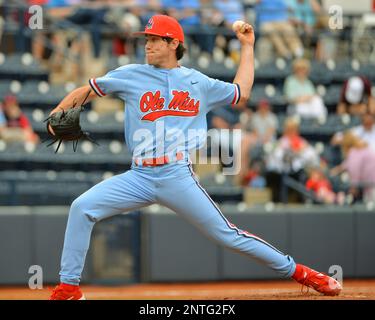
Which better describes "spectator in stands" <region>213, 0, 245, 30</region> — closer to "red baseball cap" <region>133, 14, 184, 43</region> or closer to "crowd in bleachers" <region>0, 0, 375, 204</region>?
"crowd in bleachers" <region>0, 0, 375, 204</region>

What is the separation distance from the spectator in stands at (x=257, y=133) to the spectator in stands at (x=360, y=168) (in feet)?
3.07

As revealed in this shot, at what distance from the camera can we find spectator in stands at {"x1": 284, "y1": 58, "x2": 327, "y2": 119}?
1239cm

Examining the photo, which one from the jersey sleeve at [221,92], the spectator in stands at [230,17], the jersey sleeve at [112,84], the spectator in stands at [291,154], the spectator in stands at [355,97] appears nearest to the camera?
the jersey sleeve at [112,84]

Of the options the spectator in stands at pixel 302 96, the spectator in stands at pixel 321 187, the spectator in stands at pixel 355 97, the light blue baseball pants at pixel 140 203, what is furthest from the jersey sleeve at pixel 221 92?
the spectator in stands at pixel 302 96

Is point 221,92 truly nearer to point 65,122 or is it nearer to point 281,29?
point 65,122

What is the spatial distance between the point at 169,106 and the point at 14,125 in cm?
541

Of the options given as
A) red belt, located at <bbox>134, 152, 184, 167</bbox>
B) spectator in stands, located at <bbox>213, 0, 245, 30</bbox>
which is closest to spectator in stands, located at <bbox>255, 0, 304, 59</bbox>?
spectator in stands, located at <bbox>213, 0, 245, 30</bbox>

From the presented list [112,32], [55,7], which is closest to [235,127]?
[112,32]

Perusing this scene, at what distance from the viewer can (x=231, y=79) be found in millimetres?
12391

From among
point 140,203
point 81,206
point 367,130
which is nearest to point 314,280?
point 140,203

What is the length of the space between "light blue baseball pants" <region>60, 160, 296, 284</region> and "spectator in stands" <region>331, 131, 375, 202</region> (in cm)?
509

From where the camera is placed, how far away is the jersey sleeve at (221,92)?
607 centimetres

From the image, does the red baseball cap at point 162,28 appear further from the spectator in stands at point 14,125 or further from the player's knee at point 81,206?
the spectator in stands at point 14,125

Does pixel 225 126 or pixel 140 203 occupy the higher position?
pixel 225 126
